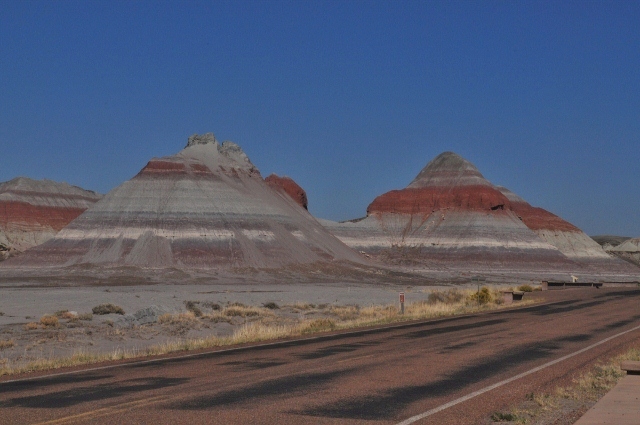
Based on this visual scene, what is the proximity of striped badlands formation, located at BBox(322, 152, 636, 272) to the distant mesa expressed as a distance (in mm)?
6990

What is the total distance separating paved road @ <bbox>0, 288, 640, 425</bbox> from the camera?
392 inches

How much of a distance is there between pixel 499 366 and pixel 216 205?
91463 millimetres

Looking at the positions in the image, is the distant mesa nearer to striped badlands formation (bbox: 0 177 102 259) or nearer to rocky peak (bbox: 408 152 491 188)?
rocky peak (bbox: 408 152 491 188)

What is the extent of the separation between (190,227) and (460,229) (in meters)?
50.4

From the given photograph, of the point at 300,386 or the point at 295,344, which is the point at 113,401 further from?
the point at 295,344

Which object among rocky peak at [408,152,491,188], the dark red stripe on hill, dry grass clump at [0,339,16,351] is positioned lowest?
dry grass clump at [0,339,16,351]

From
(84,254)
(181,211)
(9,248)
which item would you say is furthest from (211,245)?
(9,248)

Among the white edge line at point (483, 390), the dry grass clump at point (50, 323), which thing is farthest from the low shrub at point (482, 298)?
the white edge line at point (483, 390)

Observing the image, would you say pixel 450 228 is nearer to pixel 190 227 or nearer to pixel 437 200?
pixel 437 200

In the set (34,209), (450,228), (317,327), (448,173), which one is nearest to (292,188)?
(450,228)

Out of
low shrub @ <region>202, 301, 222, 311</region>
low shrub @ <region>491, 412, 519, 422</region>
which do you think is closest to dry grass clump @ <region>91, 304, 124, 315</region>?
low shrub @ <region>202, 301, 222, 311</region>

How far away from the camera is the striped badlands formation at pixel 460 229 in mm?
A: 124750

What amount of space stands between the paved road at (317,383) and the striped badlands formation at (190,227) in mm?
75351

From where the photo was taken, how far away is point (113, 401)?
10875mm
